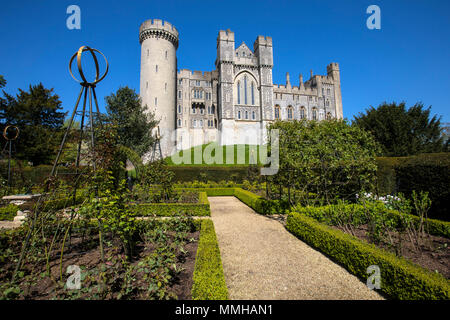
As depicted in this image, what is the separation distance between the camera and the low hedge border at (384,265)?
2.24 meters

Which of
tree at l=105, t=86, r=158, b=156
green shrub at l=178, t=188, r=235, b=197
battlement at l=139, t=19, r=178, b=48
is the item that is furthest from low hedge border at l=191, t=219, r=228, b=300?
battlement at l=139, t=19, r=178, b=48

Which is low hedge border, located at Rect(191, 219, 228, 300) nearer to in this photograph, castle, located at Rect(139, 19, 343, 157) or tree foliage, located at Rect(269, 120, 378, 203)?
tree foliage, located at Rect(269, 120, 378, 203)

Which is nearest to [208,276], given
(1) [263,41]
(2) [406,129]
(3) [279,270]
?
(3) [279,270]

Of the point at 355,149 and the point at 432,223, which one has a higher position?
the point at 355,149

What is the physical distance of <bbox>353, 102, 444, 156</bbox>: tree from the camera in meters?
13.6

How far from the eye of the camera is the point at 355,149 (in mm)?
6773

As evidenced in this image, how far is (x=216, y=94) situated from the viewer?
35.4 meters

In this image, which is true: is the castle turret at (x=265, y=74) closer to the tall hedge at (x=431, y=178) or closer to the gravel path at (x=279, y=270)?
the tall hedge at (x=431, y=178)

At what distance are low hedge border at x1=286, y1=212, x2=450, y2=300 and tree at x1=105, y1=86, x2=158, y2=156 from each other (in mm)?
17209

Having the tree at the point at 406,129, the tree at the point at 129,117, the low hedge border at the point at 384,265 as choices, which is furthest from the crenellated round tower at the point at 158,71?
the low hedge border at the point at 384,265
